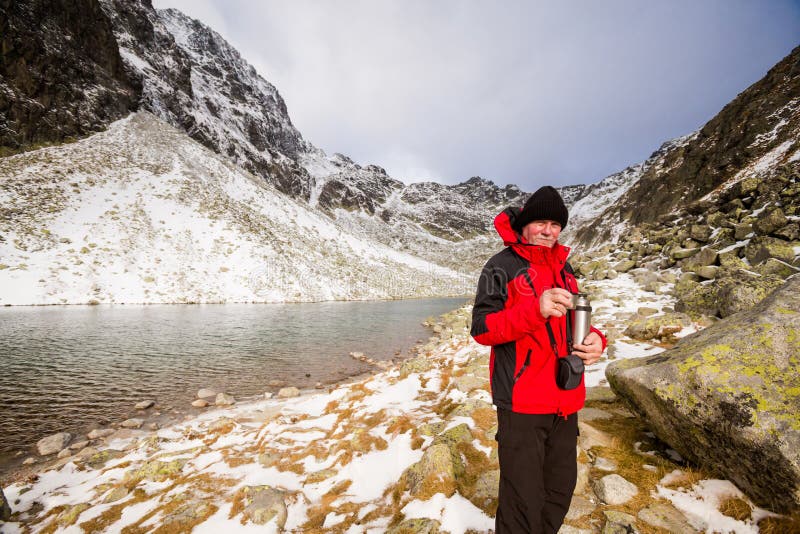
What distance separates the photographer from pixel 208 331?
20312 mm

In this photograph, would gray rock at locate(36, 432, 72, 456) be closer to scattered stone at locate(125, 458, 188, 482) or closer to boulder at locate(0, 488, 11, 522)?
boulder at locate(0, 488, 11, 522)

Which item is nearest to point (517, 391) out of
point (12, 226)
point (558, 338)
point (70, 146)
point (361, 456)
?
point (558, 338)

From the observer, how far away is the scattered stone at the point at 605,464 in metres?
3.77

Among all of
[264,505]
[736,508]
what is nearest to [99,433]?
[264,505]

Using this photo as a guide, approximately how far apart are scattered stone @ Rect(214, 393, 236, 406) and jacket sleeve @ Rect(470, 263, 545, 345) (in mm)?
11058

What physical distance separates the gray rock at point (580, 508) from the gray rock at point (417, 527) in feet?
4.90

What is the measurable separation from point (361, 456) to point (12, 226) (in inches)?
1855

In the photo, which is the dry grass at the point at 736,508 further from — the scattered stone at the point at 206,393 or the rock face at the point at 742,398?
the scattered stone at the point at 206,393

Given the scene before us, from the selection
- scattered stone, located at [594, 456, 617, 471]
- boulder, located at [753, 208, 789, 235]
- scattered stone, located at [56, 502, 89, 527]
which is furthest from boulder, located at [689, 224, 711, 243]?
scattered stone, located at [56, 502, 89, 527]

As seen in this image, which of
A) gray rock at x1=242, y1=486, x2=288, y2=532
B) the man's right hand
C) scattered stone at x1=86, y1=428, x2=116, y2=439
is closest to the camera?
the man's right hand

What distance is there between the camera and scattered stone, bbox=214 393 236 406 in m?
10.4

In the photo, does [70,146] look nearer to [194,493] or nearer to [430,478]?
[194,493]

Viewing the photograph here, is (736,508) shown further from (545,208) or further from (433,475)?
(545,208)

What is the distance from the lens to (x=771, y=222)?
10.5 m
